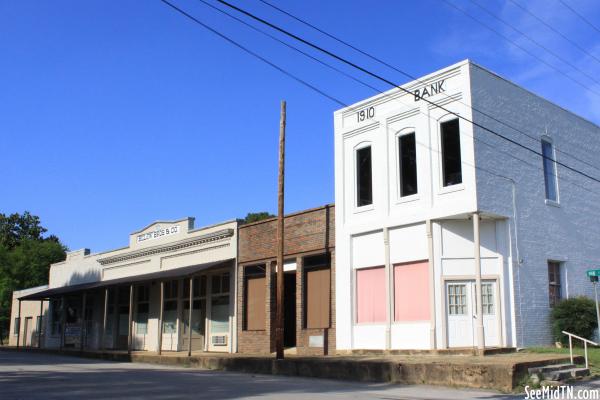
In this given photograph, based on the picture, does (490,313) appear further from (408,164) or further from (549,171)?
(549,171)

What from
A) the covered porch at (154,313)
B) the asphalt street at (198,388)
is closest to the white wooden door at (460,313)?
the asphalt street at (198,388)

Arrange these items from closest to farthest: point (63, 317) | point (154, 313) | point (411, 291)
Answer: point (411, 291) → point (154, 313) → point (63, 317)

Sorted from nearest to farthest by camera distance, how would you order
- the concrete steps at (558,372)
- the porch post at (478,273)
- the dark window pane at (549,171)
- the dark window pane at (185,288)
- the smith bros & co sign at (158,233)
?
the concrete steps at (558,372), the porch post at (478,273), the dark window pane at (549,171), the dark window pane at (185,288), the smith bros & co sign at (158,233)

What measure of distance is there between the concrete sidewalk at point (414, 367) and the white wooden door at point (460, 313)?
1011mm

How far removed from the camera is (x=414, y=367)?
54.2 ft

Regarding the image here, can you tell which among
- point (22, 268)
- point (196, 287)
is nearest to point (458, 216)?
point (196, 287)

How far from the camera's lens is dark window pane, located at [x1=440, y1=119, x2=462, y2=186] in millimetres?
20016

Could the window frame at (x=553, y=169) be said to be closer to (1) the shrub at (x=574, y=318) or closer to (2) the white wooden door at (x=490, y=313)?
(1) the shrub at (x=574, y=318)

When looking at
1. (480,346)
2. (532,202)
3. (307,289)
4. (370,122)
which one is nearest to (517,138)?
(532,202)

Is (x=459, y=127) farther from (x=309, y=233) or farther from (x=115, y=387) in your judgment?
(x=115, y=387)

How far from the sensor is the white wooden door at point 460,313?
1950cm

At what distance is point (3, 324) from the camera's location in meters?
55.2

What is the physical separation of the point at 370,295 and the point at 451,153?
5.41m

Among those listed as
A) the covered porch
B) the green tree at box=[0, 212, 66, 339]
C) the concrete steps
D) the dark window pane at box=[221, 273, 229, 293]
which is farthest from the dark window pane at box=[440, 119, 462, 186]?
the green tree at box=[0, 212, 66, 339]
